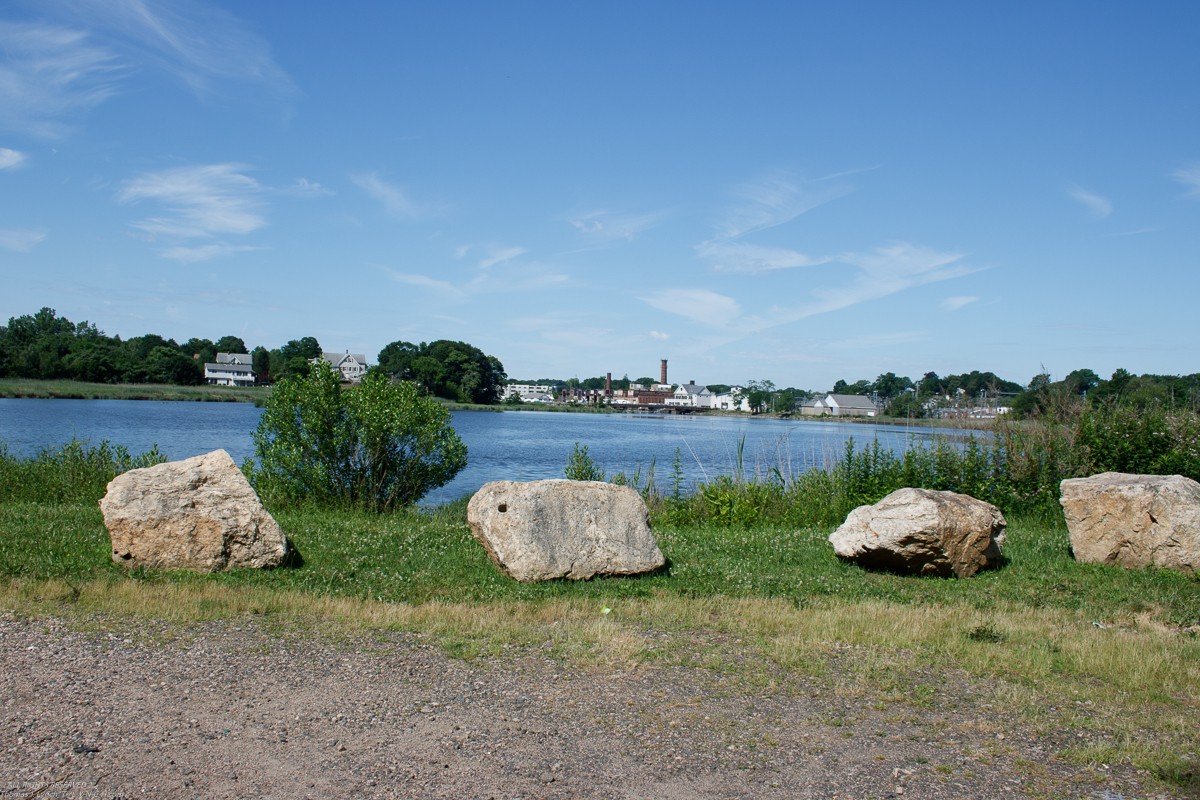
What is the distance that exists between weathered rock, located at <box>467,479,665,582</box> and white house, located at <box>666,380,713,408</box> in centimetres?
13865

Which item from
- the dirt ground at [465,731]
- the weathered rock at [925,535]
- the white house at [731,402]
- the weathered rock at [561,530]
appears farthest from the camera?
the white house at [731,402]

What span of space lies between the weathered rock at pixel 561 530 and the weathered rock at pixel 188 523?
2.54 metres

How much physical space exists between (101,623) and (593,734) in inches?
189

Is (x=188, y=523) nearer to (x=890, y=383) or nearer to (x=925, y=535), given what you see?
(x=925, y=535)

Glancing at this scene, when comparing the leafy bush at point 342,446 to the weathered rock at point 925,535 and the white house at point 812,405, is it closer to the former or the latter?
the weathered rock at point 925,535

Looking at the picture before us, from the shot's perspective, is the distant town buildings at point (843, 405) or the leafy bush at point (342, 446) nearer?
the leafy bush at point (342, 446)

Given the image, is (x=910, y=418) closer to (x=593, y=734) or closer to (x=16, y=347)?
(x=593, y=734)

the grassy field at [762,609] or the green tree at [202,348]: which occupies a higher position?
the green tree at [202,348]

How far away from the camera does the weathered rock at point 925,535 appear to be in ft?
30.2

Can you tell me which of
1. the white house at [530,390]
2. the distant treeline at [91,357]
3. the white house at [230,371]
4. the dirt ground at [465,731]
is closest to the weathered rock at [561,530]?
the dirt ground at [465,731]

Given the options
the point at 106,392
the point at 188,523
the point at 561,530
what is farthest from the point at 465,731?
the point at 106,392

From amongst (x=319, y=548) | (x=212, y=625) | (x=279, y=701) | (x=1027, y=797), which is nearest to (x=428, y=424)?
(x=319, y=548)

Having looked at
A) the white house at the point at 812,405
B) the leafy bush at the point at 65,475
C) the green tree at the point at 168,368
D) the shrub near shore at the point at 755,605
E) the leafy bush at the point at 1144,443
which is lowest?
the shrub near shore at the point at 755,605

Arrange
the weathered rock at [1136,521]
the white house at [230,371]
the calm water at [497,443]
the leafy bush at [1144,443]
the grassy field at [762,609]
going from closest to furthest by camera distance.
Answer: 1. the grassy field at [762,609]
2. the weathered rock at [1136,521]
3. the leafy bush at [1144,443]
4. the calm water at [497,443]
5. the white house at [230,371]
